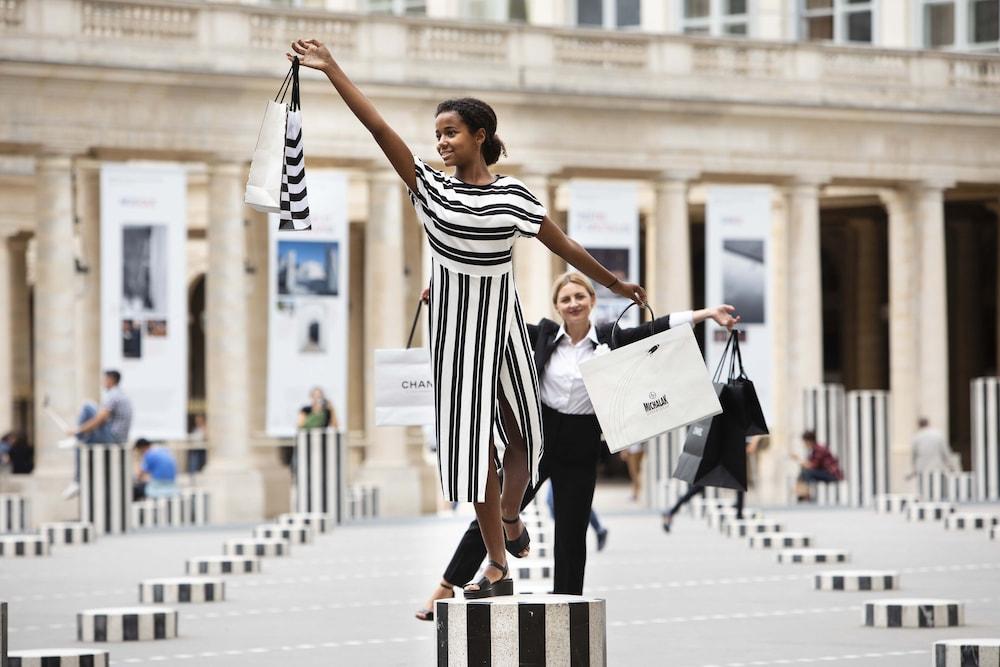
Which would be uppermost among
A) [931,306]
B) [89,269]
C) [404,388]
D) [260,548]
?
[89,269]

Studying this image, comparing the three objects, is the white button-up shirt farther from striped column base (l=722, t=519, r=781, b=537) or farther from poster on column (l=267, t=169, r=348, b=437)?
poster on column (l=267, t=169, r=348, b=437)

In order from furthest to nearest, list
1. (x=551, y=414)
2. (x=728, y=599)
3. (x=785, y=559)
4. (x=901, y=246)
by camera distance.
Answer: (x=901, y=246) → (x=785, y=559) → (x=728, y=599) → (x=551, y=414)

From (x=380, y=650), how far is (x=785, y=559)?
27.8ft

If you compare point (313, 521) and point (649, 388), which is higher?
point (649, 388)

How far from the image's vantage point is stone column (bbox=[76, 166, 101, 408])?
110 ft

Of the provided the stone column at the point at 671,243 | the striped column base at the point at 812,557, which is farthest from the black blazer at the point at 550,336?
the stone column at the point at 671,243

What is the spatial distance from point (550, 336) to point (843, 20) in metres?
32.4

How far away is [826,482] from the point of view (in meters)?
33.5

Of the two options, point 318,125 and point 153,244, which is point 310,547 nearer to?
point 153,244

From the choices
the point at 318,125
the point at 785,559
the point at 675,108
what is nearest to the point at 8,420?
the point at 318,125

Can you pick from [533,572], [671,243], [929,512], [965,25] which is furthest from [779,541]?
[965,25]

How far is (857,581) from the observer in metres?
15.3

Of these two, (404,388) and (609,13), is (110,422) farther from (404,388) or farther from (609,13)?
(404,388)

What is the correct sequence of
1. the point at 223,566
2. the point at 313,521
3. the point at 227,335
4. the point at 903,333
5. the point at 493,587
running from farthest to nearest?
the point at 903,333 → the point at 227,335 → the point at 313,521 → the point at 223,566 → the point at 493,587
